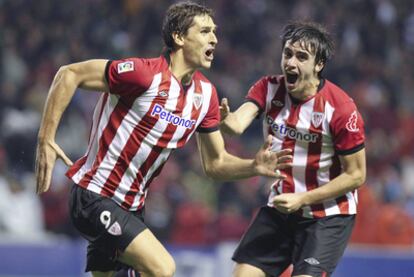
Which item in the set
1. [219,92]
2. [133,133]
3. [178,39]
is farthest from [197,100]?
[219,92]

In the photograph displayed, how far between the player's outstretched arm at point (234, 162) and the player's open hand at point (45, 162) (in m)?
1.08

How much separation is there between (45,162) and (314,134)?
177 cm

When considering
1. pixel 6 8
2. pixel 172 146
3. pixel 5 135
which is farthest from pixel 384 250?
pixel 6 8

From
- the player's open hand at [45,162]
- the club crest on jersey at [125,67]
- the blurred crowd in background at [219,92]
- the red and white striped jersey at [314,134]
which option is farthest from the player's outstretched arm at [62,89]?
the blurred crowd in background at [219,92]

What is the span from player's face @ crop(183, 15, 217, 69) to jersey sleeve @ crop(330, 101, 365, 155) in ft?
3.01

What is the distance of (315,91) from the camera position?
271 inches

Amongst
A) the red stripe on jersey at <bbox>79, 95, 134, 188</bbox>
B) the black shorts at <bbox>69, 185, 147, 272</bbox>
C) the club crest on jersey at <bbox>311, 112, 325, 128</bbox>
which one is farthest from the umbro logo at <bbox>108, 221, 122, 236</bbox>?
the club crest on jersey at <bbox>311, 112, 325, 128</bbox>

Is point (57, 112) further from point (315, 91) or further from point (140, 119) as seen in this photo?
point (315, 91)

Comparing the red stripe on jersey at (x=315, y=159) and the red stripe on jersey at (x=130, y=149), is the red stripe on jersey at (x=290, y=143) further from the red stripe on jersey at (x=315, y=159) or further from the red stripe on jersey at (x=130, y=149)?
the red stripe on jersey at (x=130, y=149)

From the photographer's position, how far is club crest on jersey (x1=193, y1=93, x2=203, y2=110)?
6778 millimetres

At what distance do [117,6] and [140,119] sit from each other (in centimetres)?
962

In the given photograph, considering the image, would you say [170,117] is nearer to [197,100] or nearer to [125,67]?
[197,100]

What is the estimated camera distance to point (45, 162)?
20.7 ft

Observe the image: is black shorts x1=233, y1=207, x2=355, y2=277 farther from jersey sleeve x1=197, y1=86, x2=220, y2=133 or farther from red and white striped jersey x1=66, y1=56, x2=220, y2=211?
red and white striped jersey x1=66, y1=56, x2=220, y2=211
